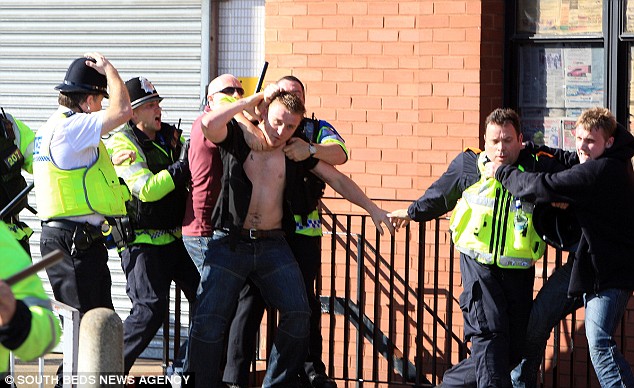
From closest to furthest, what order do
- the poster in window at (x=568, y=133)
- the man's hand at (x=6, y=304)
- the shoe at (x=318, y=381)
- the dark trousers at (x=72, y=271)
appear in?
the man's hand at (x=6, y=304) < the dark trousers at (x=72, y=271) < the shoe at (x=318, y=381) < the poster in window at (x=568, y=133)

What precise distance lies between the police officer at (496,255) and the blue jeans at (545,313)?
9 cm

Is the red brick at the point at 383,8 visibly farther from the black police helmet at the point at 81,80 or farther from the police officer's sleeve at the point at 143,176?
the black police helmet at the point at 81,80

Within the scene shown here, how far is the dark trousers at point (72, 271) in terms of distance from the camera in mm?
7418

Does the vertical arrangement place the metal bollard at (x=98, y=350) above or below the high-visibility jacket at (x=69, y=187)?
below

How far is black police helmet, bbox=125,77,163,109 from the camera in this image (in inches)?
318

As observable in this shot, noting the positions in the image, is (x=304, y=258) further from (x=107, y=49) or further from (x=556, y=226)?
(x=107, y=49)

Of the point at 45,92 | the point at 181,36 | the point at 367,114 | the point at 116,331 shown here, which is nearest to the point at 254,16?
the point at 181,36

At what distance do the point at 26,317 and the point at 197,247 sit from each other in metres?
3.62

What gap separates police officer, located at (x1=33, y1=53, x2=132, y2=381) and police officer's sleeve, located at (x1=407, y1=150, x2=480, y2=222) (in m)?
1.96

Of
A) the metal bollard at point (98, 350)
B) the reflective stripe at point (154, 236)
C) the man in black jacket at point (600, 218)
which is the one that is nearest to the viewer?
the metal bollard at point (98, 350)

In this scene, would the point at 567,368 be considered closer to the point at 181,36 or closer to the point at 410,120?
the point at 410,120

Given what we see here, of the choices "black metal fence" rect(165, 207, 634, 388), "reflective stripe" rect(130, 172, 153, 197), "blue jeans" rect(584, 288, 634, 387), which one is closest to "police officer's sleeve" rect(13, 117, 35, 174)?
"reflective stripe" rect(130, 172, 153, 197)

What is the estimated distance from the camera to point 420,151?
9.35m

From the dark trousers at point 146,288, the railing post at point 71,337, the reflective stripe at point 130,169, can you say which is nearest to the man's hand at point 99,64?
the reflective stripe at point 130,169
